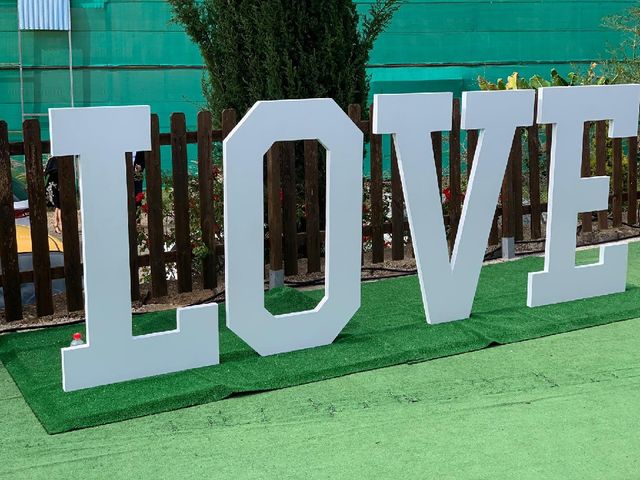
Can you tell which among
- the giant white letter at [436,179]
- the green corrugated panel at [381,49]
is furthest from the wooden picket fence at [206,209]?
the green corrugated panel at [381,49]

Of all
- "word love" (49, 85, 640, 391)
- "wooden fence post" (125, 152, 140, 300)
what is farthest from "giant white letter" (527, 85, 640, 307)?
"wooden fence post" (125, 152, 140, 300)

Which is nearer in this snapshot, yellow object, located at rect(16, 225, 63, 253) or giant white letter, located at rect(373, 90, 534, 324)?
giant white letter, located at rect(373, 90, 534, 324)

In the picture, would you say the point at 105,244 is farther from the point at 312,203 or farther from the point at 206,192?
the point at 312,203

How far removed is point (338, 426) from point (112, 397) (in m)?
1.10

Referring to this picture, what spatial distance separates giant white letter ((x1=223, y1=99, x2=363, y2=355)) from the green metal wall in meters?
8.05

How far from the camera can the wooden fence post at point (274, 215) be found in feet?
21.9

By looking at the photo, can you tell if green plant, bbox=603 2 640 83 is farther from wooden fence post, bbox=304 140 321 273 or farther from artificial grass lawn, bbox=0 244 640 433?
artificial grass lawn, bbox=0 244 640 433

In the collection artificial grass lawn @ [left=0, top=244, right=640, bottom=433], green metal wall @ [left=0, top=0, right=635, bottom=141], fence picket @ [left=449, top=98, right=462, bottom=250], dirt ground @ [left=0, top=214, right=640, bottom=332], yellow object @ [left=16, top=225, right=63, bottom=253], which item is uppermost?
green metal wall @ [left=0, top=0, right=635, bottom=141]

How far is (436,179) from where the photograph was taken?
18.0 feet

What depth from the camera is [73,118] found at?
4465mm

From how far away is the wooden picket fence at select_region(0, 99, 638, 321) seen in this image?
598cm

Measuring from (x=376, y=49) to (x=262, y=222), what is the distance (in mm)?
9125

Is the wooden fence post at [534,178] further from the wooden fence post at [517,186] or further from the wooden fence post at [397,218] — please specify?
the wooden fence post at [397,218]

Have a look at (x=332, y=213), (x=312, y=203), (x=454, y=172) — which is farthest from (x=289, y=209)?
(x=332, y=213)
